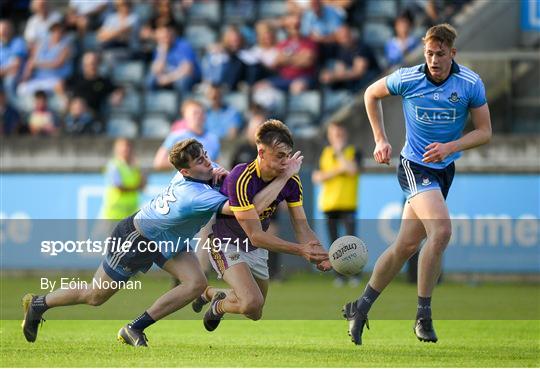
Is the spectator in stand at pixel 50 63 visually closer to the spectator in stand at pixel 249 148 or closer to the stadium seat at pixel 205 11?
the stadium seat at pixel 205 11

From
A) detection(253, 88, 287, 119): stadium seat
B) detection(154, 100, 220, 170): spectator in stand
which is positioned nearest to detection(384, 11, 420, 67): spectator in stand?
detection(253, 88, 287, 119): stadium seat

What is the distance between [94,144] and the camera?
62.3ft

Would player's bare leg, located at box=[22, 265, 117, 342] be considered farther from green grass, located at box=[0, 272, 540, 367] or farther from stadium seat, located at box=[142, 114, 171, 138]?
stadium seat, located at box=[142, 114, 171, 138]

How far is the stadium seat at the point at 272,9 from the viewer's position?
2128cm

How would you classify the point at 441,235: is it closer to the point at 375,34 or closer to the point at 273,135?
the point at 273,135

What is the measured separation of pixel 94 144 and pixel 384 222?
15.0ft

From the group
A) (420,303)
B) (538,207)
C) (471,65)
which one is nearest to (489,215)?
(538,207)

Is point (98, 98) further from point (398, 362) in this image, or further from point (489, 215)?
point (398, 362)

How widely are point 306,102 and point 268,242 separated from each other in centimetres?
1077

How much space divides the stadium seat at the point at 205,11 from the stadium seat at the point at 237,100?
2051mm

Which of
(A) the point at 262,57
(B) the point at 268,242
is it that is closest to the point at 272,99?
(A) the point at 262,57

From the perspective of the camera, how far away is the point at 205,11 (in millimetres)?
21609

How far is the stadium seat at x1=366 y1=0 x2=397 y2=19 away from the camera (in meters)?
20.6

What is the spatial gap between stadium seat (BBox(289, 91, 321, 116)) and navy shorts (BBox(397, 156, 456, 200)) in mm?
9603
